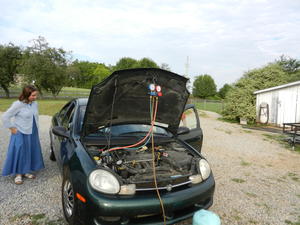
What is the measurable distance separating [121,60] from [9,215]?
1951 inches

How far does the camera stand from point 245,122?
12.7 m

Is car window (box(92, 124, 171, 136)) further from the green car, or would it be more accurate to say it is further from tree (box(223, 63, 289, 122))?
tree (box(223, 63, 289, 122))

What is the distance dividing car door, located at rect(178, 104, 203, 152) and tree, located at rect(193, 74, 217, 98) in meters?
65.3

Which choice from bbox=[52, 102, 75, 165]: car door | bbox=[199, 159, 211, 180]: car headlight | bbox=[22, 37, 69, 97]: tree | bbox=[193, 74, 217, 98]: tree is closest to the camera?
bbox=[199, 159, 211, 180]: car headlight

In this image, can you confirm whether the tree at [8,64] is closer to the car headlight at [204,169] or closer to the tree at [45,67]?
the tree at [45,67]

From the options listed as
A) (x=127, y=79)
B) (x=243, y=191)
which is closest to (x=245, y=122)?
(x=243, y=191)

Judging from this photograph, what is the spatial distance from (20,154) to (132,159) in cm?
207

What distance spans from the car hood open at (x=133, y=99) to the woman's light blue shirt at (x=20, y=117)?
4.64ft

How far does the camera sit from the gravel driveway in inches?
102

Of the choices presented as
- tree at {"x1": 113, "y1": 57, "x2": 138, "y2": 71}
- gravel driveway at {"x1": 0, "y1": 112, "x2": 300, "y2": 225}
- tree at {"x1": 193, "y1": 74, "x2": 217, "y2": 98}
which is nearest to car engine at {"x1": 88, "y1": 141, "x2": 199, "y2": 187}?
gravel driveway at {"x1": 0, "y1": 112, "x2": 300, "y2": 225}

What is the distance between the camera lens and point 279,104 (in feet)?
37.9

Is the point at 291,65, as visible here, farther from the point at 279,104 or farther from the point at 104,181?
the point at 104,181

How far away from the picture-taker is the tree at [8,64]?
27.6 m

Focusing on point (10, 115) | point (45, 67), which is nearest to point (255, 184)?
point (10, 115)
